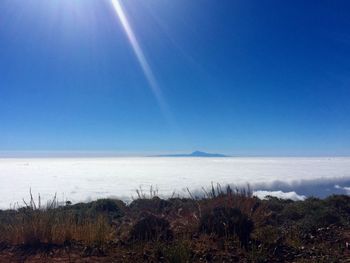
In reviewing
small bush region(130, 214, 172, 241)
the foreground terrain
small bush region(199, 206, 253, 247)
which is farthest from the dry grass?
small bush region(199, 206, 253, 247)

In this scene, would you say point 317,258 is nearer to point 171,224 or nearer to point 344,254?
point 344,254

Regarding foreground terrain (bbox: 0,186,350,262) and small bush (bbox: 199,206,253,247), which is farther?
small bush (bbox: 199,206,253,247)

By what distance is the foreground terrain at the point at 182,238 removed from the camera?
6023mm

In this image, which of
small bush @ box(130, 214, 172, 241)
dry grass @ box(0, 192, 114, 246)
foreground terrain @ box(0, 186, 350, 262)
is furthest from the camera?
small bush @ box(130, 214, 172, 241)

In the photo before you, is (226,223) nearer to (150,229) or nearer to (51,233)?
(150,229)

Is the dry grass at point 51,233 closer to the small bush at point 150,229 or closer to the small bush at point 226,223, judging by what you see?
the small bush at point 150,229

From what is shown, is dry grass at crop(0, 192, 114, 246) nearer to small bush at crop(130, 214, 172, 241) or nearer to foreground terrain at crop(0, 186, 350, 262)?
foreground terrain at crop(0, 186, 350, 262)

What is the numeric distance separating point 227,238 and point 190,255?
1.36 metres

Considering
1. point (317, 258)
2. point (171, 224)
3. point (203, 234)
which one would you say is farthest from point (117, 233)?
point (317, 258)

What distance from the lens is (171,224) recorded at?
7961 millimetres

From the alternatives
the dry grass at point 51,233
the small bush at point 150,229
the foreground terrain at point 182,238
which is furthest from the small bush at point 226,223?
the dry grass at point 51,233

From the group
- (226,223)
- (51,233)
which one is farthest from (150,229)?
(51,233)

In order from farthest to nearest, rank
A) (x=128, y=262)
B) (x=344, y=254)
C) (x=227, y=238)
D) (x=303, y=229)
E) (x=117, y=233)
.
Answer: (x=303, y=229) → (x=117, y=233) → (x=227, y=238) → (x=344, y=254) → (x=128, y=262)

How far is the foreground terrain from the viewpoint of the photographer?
6023 millimetres
